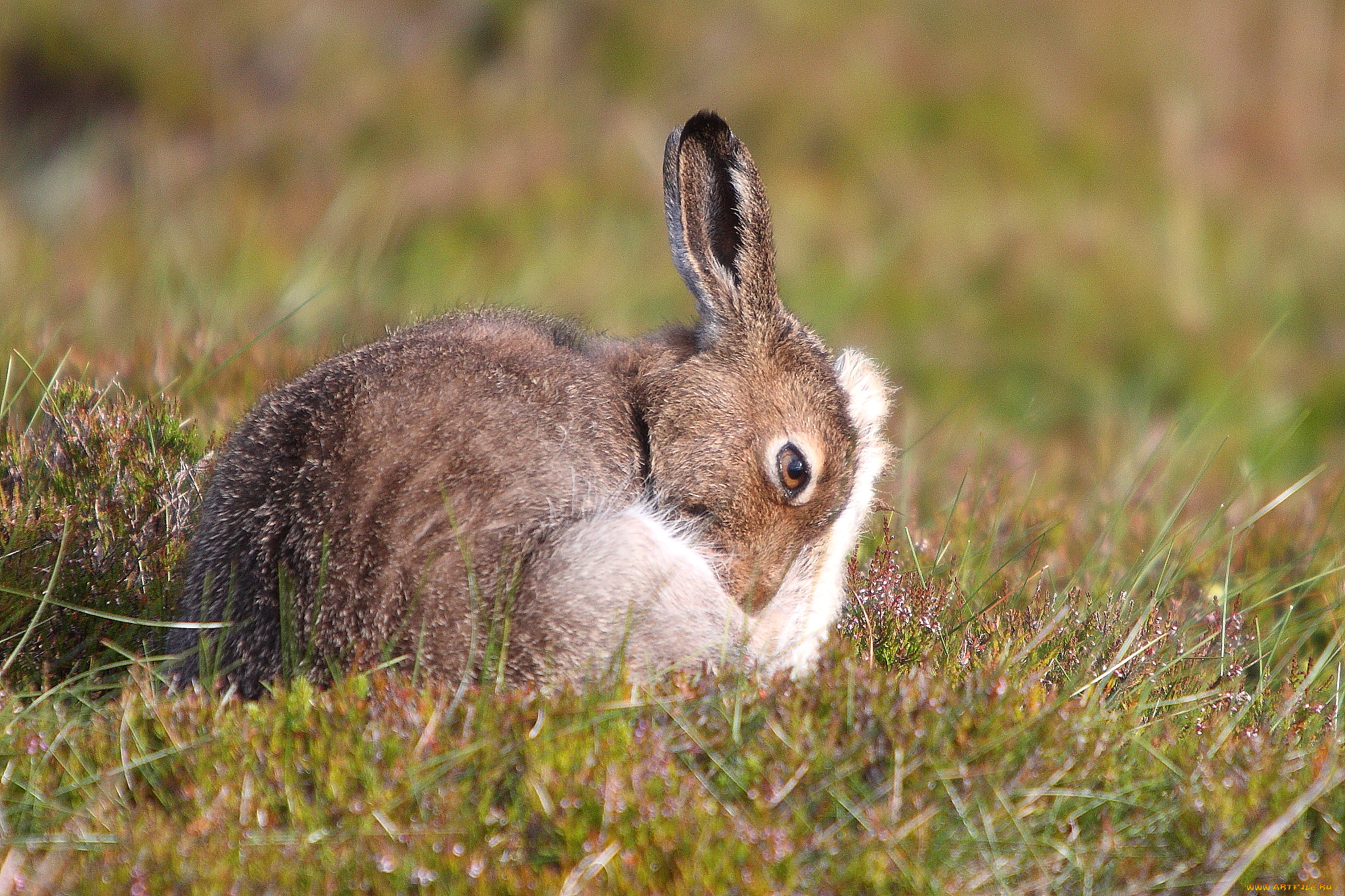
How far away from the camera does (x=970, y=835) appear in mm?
2783

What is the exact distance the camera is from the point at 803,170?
13.5 meters

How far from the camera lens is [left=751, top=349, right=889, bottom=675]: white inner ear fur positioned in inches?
156

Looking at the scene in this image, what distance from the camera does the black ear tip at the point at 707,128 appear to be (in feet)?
14.5

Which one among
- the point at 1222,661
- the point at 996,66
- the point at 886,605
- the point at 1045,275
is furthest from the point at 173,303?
the point at 996,66

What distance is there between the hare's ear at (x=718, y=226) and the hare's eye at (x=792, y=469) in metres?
0.51

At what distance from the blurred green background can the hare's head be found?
2.93m

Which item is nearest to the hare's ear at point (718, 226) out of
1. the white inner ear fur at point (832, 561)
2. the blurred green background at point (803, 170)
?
the white inner ear fur at point (832, 561)

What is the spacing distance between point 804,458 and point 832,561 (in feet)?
1.22

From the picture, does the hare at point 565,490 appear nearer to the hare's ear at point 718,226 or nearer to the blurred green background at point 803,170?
the hare's ear at point 718,226

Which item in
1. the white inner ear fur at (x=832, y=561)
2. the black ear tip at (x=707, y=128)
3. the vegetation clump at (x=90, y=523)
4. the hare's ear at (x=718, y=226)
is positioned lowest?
the vegetation clump at (x=90, y=523)

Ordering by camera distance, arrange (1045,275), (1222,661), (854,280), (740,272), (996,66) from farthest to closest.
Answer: (996,66), (1045,275), (854,280), (740,272), (1222,661)

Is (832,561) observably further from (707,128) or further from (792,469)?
(707,128)

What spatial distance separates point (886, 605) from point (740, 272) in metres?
1.34

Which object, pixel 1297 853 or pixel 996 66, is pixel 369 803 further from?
pixel 996 66
